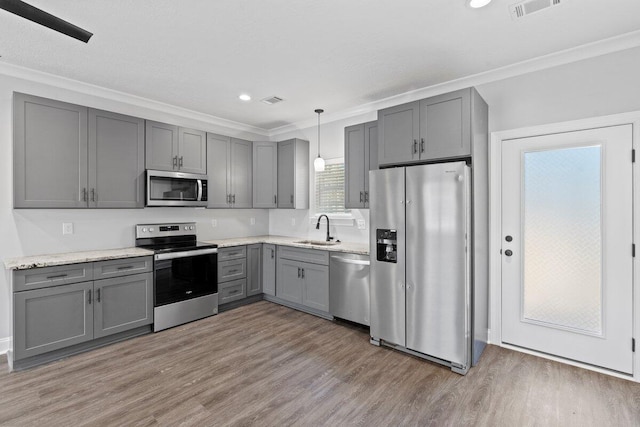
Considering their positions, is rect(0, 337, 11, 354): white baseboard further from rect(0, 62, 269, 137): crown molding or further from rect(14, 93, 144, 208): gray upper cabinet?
rect(0, 62, 269, 137): crown molding

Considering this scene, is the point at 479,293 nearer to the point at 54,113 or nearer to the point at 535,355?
the point at 535,355

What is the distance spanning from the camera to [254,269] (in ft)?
15.0

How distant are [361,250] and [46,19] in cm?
302

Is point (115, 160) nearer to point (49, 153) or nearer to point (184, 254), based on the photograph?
point (49, 153)

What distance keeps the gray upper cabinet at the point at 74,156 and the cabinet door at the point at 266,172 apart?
5.45 feet

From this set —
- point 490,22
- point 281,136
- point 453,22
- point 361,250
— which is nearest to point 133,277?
point 361,250

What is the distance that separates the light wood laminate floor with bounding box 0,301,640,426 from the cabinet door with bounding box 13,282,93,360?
190 mm

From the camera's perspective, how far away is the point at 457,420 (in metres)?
2.09

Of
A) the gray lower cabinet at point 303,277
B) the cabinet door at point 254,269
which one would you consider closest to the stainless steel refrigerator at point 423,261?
the gray lower cabinet at point 303,277

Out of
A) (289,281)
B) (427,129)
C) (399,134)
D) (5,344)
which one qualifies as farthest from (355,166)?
(5,344)

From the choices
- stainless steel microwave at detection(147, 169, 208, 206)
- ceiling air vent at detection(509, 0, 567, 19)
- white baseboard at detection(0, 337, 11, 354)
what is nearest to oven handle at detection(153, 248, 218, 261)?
stainless steel microwave at detection(147, 169, 208, 206)

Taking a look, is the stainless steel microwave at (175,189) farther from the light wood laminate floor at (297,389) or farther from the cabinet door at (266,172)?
the light wood laminate floor at (297,389)

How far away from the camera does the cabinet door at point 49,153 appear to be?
2912mm

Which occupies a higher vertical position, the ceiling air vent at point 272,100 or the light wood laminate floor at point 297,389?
the ceiling air vent at point 272,100
